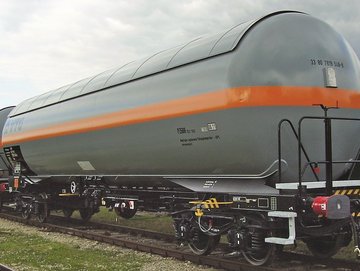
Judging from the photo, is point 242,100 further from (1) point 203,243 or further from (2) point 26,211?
(2) point 26,211

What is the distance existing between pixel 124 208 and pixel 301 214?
548 cm

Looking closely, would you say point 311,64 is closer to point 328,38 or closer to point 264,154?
point 328,38

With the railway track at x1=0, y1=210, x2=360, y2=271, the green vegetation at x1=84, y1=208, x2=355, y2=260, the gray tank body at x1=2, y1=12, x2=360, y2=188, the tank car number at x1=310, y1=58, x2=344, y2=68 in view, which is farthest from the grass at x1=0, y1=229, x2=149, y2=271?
the tank car number at x1=310, y1=58, x2=344, y2=68

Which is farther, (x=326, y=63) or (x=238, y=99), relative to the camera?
(x=326, y=63)

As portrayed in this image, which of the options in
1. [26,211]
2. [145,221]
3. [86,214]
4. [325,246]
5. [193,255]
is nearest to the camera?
[325,246]

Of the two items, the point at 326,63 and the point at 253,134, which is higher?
the point at 326,63

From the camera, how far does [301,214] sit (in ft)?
22.5

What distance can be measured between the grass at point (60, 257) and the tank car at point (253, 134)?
1.25m

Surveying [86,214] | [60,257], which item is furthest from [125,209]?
[86,214]

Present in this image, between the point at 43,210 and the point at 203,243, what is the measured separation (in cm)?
835

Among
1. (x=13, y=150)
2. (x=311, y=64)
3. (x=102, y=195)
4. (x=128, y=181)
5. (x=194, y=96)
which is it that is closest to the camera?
(x=311, y=64)

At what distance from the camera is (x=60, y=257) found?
9.16 m

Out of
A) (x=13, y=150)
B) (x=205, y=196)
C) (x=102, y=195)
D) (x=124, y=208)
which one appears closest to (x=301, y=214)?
(x=205, y=196)

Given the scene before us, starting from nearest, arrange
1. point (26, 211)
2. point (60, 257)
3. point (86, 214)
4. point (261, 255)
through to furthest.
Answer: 1. point (261, 255)
2. point (60, 257)
3. point (86, 214)
4. point (26, 211)
